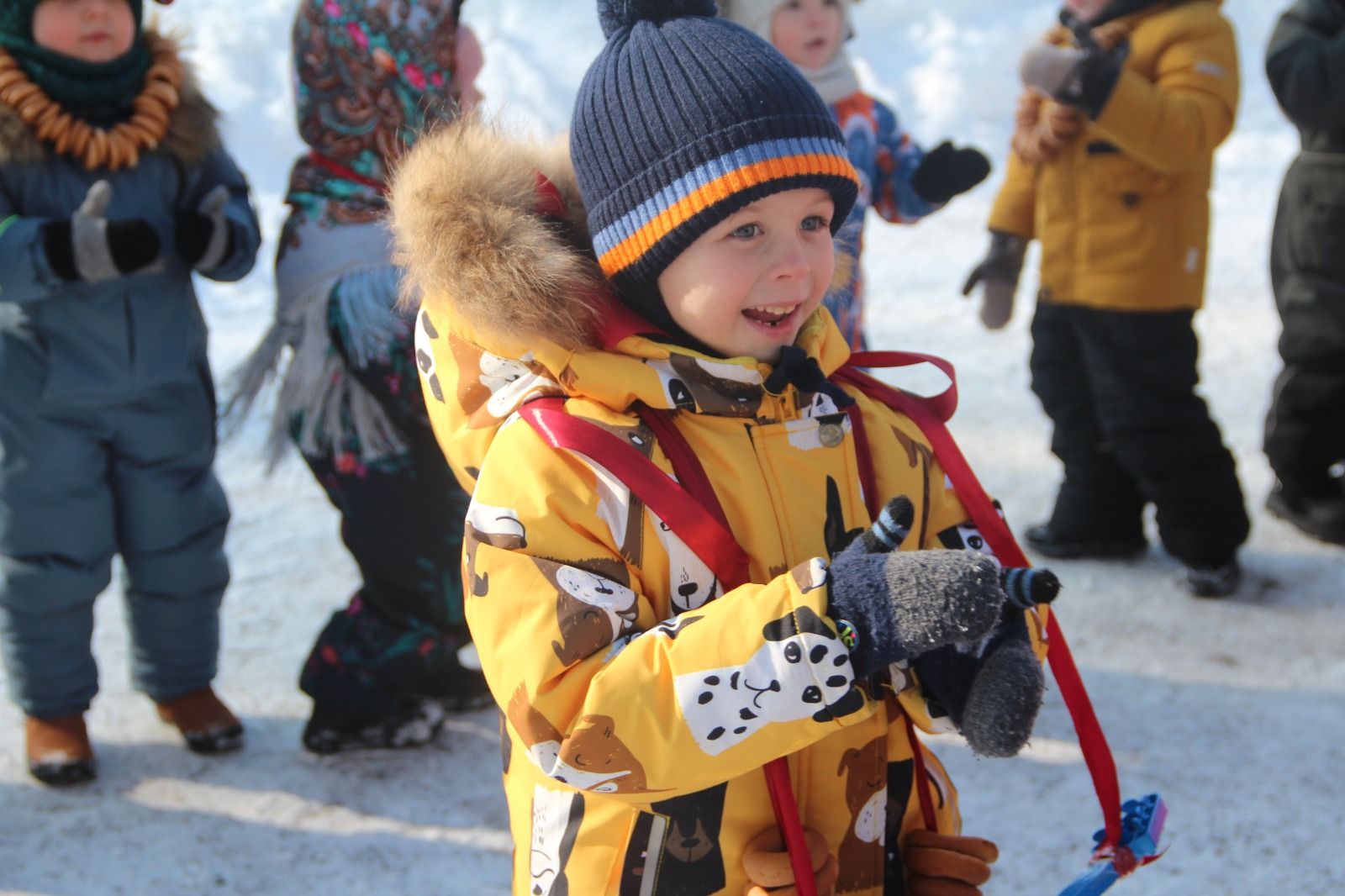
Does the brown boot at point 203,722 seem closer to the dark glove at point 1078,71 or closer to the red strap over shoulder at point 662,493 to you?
the red strap over shoulder at point 662,493

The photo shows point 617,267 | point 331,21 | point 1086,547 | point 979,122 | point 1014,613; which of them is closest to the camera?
point 1014,613

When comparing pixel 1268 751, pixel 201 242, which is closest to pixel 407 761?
pixel 201 242

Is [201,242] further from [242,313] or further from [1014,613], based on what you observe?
[242,313]

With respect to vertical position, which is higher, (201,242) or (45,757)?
(201,242)

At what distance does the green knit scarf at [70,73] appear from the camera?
2564 mm

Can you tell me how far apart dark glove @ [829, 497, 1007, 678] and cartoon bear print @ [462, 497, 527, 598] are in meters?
0.34

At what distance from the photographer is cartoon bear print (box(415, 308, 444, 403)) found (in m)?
1.66

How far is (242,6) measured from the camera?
8.98 meters

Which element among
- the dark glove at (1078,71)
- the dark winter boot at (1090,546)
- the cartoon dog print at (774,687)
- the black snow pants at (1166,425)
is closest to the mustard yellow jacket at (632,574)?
the cartoon dog print at (774,687)

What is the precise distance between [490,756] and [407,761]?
0.18 metres

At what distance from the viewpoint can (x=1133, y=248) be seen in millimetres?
3361

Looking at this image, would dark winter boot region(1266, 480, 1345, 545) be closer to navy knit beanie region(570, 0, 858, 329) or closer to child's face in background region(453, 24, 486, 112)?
child's face in background region(453, 24, 486, 112)

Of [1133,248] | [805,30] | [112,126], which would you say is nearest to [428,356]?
[112,126]

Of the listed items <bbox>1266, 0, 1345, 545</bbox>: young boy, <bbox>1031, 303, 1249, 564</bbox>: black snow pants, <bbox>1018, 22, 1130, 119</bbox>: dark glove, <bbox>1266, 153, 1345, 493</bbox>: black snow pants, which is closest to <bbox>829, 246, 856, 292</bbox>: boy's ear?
<bbox>1018, 22, 1130, 119</bbox>: dark glove
